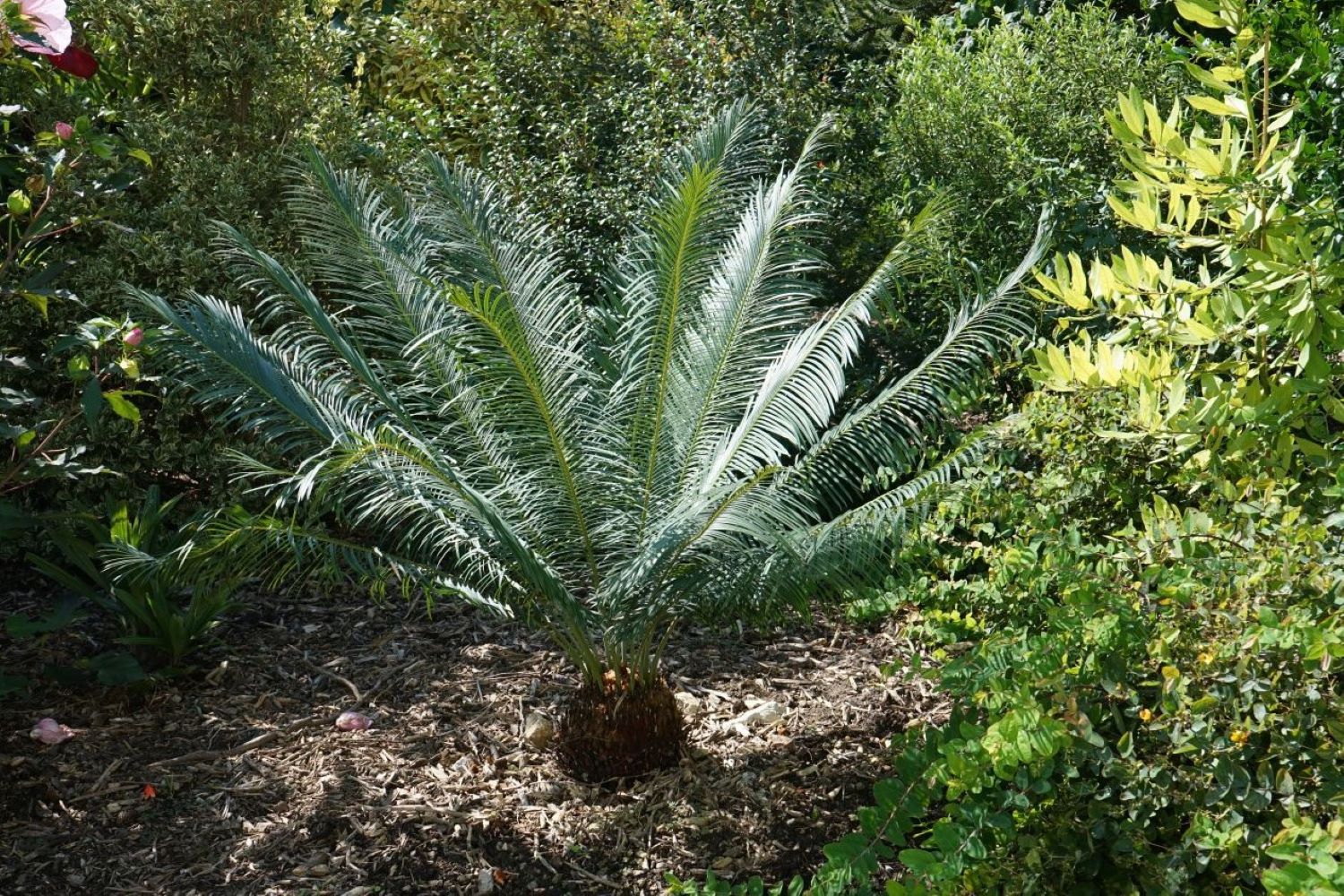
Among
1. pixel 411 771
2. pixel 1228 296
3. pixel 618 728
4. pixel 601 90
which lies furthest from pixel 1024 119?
pixel 411 771

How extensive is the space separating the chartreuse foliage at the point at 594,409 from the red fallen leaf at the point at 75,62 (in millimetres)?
666

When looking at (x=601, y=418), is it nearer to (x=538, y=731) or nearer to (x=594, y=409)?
(x=594, y=409)

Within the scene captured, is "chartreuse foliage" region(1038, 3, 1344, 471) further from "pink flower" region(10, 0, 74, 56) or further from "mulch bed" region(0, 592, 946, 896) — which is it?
"pink flower" region(10, 0, 74, 56)

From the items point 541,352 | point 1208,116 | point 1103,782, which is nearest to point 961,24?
point 1208,116

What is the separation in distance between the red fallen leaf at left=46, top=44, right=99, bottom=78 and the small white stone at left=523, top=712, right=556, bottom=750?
91.5 inches

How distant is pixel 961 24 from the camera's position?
21.1ft

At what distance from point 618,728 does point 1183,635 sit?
174 cm

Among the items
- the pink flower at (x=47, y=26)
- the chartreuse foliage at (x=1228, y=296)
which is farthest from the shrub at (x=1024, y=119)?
the pink flower at (x=47, y=26)

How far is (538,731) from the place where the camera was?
12.8ft

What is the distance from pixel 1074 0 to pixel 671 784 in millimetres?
4485

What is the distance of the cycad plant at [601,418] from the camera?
11.2 feet

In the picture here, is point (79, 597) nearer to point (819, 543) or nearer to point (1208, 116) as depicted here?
point (819, 543)

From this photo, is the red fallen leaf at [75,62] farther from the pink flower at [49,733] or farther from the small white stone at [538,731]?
the small white stone at [538,731]

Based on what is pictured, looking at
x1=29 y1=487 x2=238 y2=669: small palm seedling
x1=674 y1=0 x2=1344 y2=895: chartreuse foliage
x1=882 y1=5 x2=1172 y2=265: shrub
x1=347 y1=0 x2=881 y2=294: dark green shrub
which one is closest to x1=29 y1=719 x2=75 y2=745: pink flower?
x1=29 y1=487 x2=238 y2=669: small palm seedling
